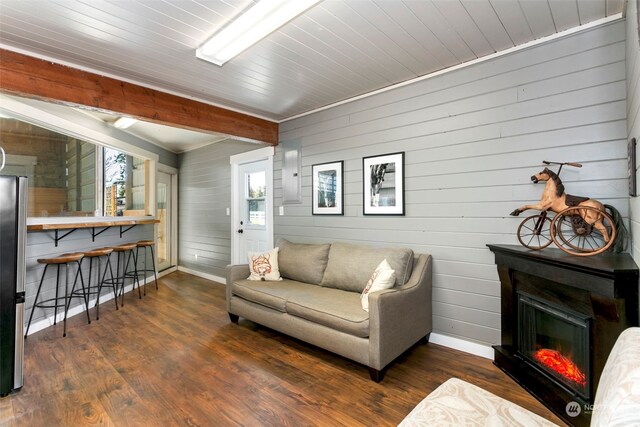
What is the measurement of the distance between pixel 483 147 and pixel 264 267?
8.23 feet

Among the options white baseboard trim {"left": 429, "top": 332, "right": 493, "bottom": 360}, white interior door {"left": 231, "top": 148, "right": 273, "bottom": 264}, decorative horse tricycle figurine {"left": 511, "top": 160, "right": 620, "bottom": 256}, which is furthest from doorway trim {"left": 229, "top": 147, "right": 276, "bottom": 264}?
decorative horse tricycle figurine {"left": 511, "top": 160, "right": 620, "bottom": 256}

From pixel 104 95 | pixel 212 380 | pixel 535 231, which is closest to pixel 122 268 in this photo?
pixel 104 95

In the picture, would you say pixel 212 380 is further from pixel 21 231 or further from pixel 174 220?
pixel 174 220

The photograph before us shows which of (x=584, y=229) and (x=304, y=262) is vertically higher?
(x=584, y=229)

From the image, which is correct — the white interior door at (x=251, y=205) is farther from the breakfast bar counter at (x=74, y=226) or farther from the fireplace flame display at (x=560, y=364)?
the fireplace flame display at (x=560, y=364)

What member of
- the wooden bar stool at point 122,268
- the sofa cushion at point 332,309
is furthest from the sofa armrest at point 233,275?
the wooden bar stool at point 122,268

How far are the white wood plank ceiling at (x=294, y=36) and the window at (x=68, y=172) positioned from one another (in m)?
1.28

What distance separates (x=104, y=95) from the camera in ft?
8.68

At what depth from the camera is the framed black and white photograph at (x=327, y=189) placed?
11.6 ft

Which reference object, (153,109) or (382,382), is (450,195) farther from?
(153,109)

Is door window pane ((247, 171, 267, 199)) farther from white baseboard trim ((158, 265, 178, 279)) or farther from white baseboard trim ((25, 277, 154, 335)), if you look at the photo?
white baseboard trim ((158, 265, 178, 279))

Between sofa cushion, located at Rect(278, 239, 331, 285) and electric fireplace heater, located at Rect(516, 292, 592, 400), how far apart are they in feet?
5.96

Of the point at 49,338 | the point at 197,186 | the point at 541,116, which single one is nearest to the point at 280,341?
the point at 49,338

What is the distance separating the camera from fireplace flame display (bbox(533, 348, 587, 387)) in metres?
1.80
